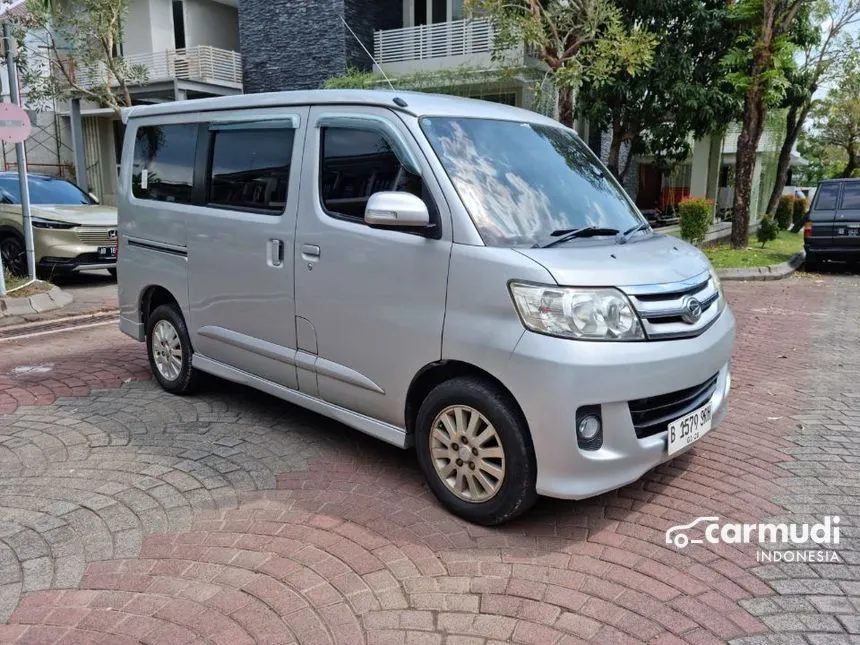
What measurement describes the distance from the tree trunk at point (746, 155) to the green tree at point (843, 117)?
31.1ft

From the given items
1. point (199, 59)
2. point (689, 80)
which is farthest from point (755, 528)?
point (199, 59)

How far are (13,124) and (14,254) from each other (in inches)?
116

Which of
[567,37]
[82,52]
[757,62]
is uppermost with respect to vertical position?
[82,52]

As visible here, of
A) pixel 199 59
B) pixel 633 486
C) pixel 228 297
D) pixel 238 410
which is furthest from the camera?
pixel 199 59

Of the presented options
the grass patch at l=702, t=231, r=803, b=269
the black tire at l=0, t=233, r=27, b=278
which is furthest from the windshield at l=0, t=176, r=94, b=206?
the grass patch at l=702, t=231, r=803, b=269

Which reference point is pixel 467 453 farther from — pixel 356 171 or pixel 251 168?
pixel 251 168

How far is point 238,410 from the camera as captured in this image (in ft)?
16.5

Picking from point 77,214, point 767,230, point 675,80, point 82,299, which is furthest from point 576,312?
point 767,230

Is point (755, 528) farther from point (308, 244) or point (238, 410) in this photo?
point (238, 410)

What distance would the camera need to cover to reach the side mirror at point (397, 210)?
10.9ft

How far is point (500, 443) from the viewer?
320 cm

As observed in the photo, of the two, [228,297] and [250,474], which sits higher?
[228,297]

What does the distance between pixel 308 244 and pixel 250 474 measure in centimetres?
137

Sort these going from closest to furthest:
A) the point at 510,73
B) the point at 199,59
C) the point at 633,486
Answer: the point at 633,486 < the point at 510,73 < the point at 199,59
